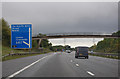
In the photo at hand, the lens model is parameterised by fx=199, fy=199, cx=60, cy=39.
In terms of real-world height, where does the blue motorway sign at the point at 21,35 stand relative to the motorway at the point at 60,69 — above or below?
above

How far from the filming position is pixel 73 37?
6081 cm

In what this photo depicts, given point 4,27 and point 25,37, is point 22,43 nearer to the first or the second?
point 25,37

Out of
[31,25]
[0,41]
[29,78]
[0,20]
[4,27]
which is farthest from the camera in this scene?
[0,20]

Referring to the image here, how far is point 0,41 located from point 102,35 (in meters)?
38.8

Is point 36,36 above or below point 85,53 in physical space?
above

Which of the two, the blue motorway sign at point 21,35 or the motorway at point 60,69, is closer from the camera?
the motorway at point 60,69

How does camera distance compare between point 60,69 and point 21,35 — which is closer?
point 60,69

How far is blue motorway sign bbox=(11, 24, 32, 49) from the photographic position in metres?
30.6

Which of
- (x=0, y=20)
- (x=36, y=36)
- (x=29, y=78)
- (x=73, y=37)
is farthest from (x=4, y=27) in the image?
(x=29, y=78)

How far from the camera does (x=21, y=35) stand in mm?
31266

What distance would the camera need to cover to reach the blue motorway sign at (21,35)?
100 ft

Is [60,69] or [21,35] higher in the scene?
[21,35]

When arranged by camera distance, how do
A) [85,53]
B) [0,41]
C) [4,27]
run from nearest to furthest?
[85,53]
[0,41]
[4,27]

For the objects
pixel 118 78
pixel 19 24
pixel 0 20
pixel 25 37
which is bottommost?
pixel 118 78
